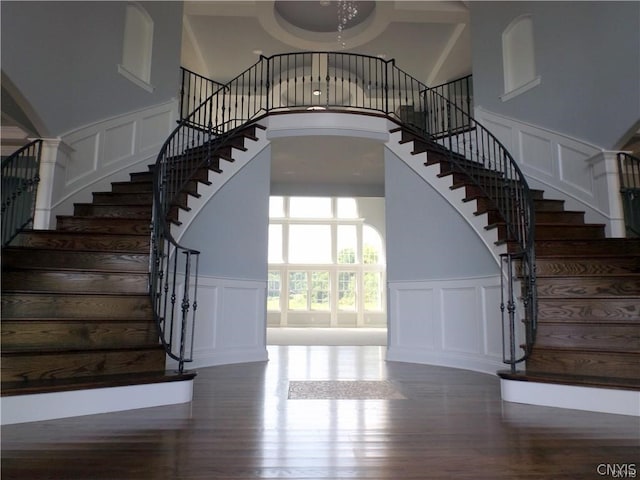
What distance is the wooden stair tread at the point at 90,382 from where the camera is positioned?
2.32 m

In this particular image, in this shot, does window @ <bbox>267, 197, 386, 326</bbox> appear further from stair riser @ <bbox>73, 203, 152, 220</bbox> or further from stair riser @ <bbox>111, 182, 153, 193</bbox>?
stair riser @ <bbox>73, 203, 152, 220</bbox>

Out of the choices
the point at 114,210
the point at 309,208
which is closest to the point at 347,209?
the point at 309,208

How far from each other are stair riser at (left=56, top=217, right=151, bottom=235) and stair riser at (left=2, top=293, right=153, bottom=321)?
0.91 metres

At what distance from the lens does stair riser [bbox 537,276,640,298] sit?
3.21m

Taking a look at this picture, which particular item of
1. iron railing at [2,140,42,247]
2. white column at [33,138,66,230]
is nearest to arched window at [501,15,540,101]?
white column at [33,138,66,230]

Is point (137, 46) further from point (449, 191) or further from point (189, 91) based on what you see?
point (449, 191)

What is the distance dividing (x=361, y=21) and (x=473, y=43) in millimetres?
2503

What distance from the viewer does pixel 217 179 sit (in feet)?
16.2

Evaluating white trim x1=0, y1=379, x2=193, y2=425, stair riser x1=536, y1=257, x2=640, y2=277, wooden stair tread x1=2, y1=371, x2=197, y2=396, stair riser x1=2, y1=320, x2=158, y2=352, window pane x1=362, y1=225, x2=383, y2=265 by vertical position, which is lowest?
white trim x1=0, y1=379, x2=193, y2=425

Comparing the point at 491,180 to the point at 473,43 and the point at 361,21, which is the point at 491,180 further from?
the point at 361,21

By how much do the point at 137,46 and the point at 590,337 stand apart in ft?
20.7

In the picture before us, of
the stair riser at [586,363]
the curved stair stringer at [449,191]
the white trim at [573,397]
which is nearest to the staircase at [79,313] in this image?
the white trim at [573,397]

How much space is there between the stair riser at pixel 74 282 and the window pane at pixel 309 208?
405 inches

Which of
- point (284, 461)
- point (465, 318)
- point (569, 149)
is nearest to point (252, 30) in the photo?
point (569, 149)
